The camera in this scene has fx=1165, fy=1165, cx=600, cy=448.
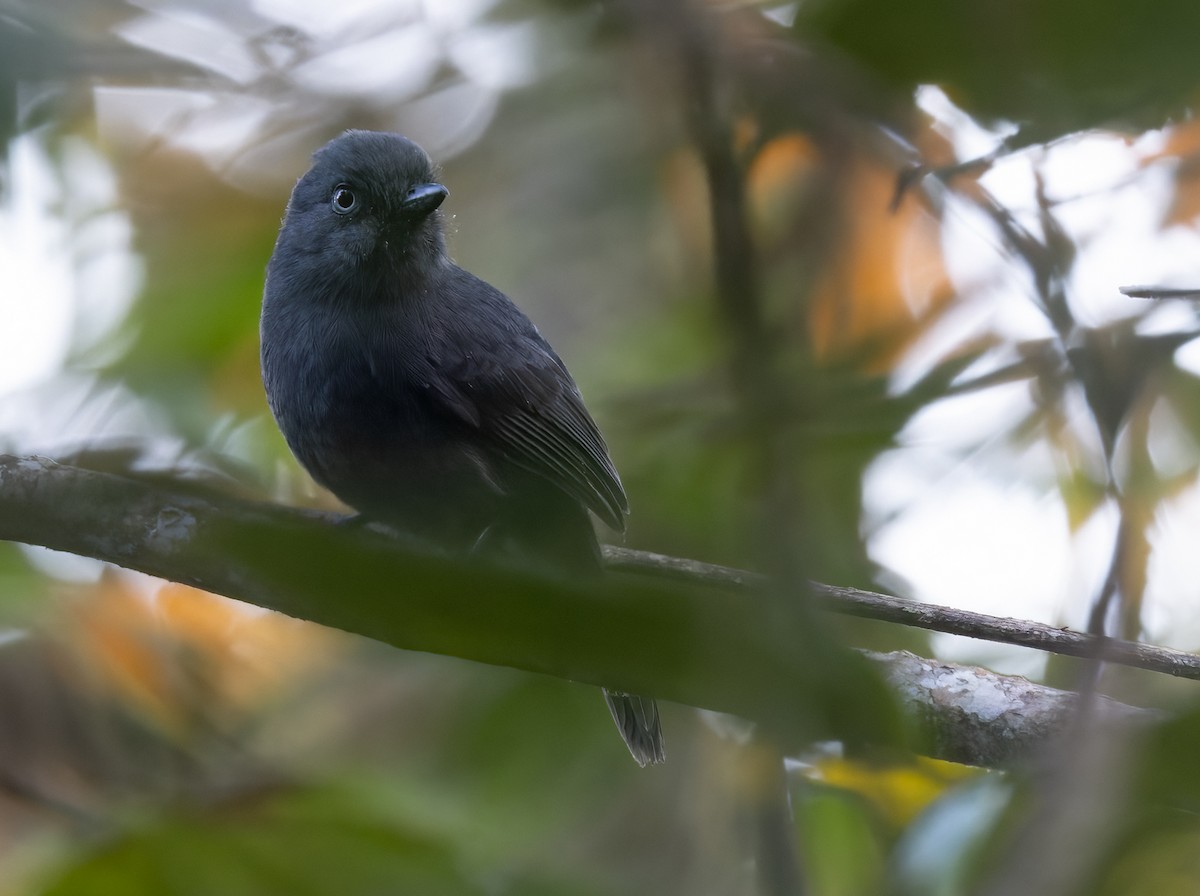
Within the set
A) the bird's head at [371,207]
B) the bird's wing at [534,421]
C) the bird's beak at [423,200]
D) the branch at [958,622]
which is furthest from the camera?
the bird's head at [371,207]

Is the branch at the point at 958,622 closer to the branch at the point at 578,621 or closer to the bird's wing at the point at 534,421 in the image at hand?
the branch at the point at 578,621

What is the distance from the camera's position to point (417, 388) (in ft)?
12.0

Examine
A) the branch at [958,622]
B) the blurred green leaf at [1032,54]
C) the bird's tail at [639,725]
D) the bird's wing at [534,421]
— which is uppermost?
the blurred green leaf at [1032,54]

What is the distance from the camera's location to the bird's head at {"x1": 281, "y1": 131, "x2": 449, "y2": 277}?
13.0 ft

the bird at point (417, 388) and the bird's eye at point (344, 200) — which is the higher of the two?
the bird's eye at point (344, 200)

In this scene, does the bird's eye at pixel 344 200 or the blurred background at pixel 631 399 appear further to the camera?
the bird's eye at pixel 344 200

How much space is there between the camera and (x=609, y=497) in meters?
3.59

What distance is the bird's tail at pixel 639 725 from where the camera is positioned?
3.69 meters

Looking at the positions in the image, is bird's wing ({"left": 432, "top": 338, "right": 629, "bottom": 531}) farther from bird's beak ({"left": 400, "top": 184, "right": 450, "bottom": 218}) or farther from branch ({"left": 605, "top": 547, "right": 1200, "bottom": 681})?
branch ({"left": 605, "top": 547, "right": 1200, "bottom": 681})

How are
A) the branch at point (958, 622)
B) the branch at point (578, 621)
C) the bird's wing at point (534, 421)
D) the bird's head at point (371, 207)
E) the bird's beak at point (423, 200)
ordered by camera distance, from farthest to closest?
the bird's head at point (371, 207) < the bird's beak at point (423, 200) < the bird's wing at point (534, 421) < the branch at point (958, 622) < the branch at point (578, 621)

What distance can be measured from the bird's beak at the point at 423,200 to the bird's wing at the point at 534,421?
51cm

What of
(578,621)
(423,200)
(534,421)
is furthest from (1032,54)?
(423,200)

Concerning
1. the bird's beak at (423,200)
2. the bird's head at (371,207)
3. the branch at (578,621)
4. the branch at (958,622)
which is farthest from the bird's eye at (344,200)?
the branch at (578,621)

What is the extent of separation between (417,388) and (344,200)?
2.79ft
